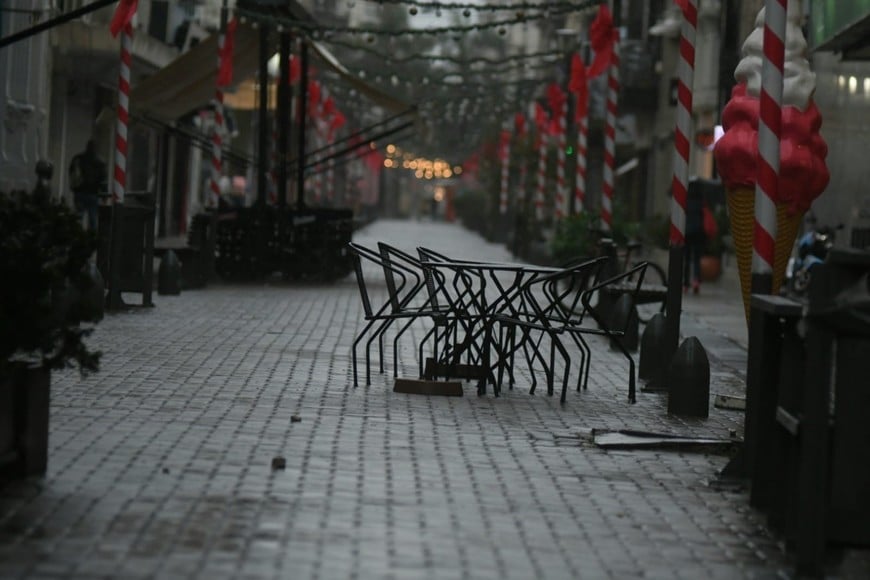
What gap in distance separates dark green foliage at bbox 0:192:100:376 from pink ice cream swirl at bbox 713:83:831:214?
6.18m

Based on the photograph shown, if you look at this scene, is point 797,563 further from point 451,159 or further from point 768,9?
point 451,159

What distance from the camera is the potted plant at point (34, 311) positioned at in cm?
732

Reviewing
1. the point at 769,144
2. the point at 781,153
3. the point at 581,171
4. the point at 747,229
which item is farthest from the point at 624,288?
the point at 581,171

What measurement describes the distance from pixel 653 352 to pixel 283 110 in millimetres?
14951

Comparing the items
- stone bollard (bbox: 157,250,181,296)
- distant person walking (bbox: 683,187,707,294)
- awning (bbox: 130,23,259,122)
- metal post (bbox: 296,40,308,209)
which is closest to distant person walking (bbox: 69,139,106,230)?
awning (bbox: 130,23,259,122)

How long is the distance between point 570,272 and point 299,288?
13874 millimetres

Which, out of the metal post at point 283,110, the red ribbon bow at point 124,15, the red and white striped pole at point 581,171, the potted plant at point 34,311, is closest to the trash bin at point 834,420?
the potted plant at point 34,311

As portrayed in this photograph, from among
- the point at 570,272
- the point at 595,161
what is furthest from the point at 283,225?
the point at 595,161

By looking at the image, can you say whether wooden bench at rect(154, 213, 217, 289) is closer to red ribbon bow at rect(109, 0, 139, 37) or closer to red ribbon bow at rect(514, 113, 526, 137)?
red ribbon bow at rect(109, 0, 139, 37)

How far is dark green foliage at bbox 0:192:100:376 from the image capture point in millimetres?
7312

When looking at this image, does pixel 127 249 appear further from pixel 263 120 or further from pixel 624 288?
pixel 263 120

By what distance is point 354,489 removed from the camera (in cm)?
809

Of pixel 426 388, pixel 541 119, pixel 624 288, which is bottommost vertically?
pixel 426 388

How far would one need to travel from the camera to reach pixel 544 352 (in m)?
16.4
